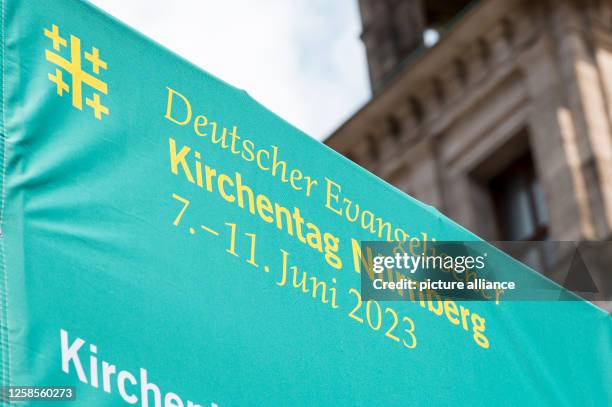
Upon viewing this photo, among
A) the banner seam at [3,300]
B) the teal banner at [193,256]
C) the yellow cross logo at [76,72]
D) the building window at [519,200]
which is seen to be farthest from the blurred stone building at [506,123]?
the banner seam at [3,300]

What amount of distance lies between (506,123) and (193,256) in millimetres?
23661

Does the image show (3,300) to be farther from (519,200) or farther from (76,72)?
(519,200)

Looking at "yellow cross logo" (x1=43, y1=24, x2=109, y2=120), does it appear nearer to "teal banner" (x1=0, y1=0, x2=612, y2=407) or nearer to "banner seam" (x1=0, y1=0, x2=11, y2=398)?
"teal banner" (x1=0, y1=0, x2=612, y2=407)

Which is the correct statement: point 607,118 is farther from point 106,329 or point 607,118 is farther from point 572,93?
point 106,329

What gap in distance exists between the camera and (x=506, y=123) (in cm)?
2781

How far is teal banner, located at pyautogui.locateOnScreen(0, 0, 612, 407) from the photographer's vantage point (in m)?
4.15

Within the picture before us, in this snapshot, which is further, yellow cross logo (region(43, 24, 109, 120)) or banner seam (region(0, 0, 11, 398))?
yellow cross logo (region(43, 24, 109, 120))

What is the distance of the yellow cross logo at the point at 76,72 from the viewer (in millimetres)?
4473

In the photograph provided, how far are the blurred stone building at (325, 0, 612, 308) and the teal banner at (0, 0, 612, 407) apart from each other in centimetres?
1861

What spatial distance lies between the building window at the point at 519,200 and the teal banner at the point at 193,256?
21.8 m

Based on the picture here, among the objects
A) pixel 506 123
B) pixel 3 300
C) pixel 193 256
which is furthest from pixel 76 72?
pixel 506 123

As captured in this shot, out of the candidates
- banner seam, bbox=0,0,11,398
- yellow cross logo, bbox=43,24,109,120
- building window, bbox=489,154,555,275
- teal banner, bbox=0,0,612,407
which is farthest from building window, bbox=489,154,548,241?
banner seam, bbox=0,0,11,398

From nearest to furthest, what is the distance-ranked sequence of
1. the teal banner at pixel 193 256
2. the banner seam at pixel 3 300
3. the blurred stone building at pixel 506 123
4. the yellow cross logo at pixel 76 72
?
the banner seam at pixel 3 300
the teal banner at pixel 193 256
the yellow cross logo at pixel 76 72
the blurred stone building at pixel 506 123

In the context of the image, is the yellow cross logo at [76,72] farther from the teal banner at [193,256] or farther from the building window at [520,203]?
the building window at [520,203]
